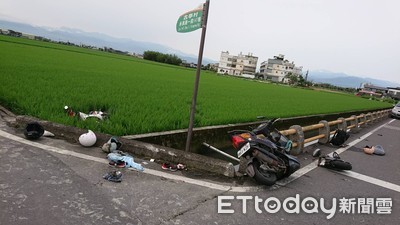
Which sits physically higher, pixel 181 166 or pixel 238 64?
pixel 238 64

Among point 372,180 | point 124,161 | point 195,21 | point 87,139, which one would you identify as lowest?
point 372,180

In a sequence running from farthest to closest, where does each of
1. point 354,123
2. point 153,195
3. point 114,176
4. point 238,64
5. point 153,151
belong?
1. point 238,64
2. point 354,123
3. point 153,151
4. point 114,176
5. point 153,195

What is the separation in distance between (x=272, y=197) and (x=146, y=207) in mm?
1662

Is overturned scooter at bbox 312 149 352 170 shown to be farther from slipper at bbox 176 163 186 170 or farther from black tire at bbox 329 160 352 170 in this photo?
slipper at bbox 176 163 186 170

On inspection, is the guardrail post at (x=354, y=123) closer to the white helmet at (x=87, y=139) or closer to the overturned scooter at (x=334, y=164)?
the overturned scooter at (x=334, y=164)

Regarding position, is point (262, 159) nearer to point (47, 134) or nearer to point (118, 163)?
point (118, 163)

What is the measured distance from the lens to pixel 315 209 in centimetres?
354

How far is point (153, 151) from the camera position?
177 inches

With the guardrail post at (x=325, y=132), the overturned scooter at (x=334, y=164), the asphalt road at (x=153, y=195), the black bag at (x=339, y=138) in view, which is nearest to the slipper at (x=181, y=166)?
the asphalt road at (x=153, y=195)

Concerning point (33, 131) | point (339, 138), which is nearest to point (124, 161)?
point (33, 131)

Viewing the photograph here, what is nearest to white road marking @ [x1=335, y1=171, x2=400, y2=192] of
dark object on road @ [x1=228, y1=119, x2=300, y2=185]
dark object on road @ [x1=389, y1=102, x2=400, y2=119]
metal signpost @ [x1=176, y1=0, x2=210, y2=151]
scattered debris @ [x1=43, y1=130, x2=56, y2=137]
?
dark object on road @ [x1=228, y1=119, x2=300, y2=185]

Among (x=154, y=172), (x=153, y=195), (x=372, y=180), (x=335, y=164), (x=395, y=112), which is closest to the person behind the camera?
(x=153, y=195)

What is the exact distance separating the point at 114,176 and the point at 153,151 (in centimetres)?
104

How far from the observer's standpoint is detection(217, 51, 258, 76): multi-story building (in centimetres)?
9375
